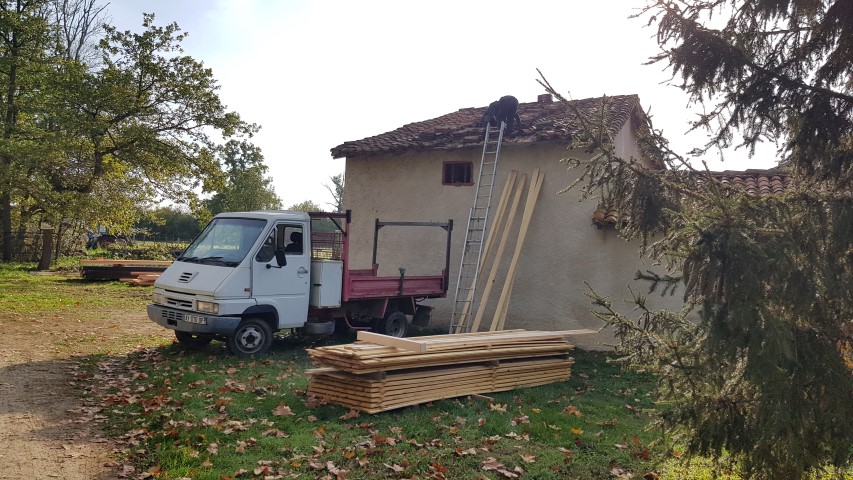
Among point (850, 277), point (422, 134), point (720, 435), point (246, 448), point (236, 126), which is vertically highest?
point (236, 126)

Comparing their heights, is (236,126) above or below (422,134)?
above

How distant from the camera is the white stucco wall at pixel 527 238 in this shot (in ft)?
39.4

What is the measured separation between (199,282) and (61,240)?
71.9 feet

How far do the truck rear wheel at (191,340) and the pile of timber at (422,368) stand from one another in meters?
3.89

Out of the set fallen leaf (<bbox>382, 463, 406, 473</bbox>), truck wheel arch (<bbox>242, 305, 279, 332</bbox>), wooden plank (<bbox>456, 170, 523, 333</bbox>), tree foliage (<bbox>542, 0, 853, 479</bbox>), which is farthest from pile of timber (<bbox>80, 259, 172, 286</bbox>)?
tree foliage (<bbox>542, 0, 853, 479</bbox>)

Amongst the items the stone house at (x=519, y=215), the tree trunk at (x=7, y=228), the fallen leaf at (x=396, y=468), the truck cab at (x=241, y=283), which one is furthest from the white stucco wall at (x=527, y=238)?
the tree trunk at (x=7, y=228)

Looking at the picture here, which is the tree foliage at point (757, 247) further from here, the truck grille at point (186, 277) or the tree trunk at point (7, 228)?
the tree trunk at point (7, 228)

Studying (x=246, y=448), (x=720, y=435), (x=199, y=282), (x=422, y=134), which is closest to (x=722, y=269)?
(x=720, y=435)

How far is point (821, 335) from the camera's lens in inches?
172

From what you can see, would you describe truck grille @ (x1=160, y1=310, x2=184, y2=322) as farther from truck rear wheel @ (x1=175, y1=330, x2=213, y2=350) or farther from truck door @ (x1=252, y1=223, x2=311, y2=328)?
truck door @ (x1=252, y1=223, x2=311, y2=328)

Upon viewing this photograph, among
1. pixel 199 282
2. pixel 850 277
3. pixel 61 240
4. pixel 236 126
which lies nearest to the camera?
pixel 850 277


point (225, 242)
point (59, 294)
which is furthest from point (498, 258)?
point (59, 294)

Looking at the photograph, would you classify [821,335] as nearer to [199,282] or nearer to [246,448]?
[246,448]

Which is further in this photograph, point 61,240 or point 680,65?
point 61,240
